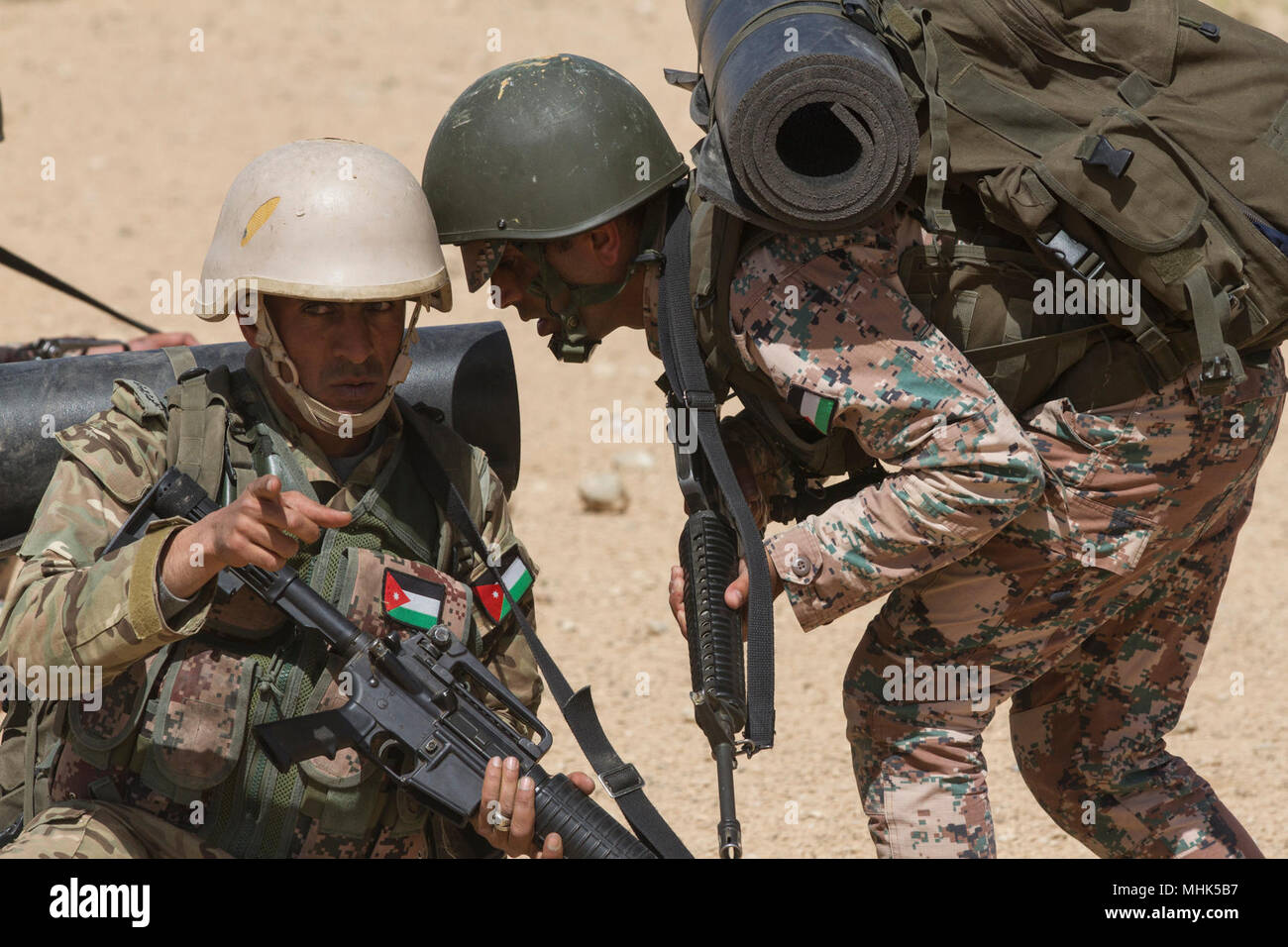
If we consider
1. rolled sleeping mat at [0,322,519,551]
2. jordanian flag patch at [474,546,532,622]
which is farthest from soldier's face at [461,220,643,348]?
jordanian flag patch at [474,546,532,622]

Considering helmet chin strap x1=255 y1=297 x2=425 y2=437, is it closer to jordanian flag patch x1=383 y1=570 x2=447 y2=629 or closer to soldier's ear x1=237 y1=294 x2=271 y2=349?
soldier's ear x1=237 y1=294 x2=271 y2=349

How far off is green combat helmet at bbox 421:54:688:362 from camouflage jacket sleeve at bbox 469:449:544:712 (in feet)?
1.40

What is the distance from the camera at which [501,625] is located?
393 centimetres

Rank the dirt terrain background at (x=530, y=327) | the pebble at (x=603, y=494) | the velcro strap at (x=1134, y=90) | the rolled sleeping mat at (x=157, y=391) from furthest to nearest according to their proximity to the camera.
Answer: the pebble at (x=603, y=494) → the dirt terrain background at (x=530, y=327) → the rolled sleeping mat at (x=157, y=391) → the velcro strap at (x=1134, y=90)

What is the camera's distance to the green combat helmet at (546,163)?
3854mm

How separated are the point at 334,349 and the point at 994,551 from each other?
1.56 metres

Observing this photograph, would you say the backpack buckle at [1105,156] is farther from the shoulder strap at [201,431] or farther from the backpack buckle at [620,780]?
the shoulder strap at [201,431]

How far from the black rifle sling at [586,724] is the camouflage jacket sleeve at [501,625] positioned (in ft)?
0.21

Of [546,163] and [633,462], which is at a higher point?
[633,462]

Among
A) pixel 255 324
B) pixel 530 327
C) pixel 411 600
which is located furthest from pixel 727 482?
pixel 530 327

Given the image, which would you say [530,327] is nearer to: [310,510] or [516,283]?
[516,283]

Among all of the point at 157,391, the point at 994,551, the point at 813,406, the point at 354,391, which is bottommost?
the point at 994,551

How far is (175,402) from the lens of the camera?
3656mm

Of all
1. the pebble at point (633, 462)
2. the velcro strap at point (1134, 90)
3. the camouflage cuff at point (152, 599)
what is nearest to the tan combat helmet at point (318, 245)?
the camouflage cuff at point (152, 599)
